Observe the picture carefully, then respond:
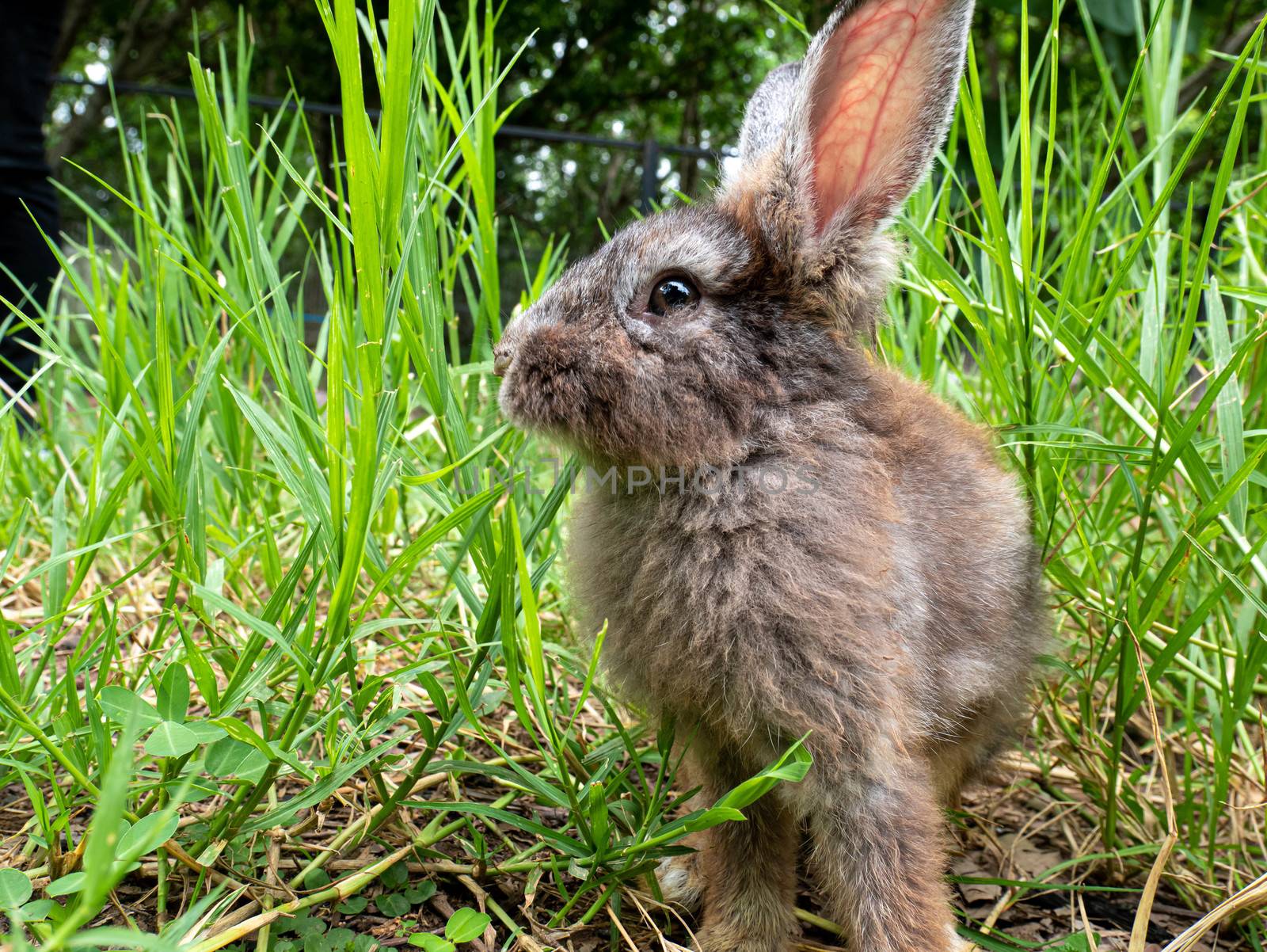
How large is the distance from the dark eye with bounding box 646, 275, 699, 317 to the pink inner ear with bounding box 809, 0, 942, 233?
0.82ft

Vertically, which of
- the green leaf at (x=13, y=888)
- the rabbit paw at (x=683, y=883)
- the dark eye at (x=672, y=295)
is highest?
the dark eye at (x=672, y=295)

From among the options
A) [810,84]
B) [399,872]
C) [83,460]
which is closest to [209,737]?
[399,872]

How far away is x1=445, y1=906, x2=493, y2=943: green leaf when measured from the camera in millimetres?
1354

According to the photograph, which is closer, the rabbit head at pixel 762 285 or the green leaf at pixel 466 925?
the green leaf at pixel 466 925

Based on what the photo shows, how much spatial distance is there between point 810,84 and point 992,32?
10369 mm

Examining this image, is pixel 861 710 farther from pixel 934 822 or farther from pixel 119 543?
pixel 119 543

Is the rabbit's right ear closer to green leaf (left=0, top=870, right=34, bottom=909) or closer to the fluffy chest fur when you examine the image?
the fluffy chest fur

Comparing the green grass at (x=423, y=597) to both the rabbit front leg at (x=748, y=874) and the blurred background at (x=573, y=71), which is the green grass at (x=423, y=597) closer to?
the rabbit front leg at (x=748, y=874)

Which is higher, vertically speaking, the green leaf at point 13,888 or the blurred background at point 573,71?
the blurred background at point 573,71

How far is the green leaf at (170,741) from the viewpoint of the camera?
48.4 inches

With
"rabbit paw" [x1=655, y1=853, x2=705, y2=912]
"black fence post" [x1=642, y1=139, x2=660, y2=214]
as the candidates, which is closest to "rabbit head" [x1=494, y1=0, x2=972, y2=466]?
"rabbit paw" [x1=655, y1=853, x2=705, y2=912]

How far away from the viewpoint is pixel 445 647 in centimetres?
165

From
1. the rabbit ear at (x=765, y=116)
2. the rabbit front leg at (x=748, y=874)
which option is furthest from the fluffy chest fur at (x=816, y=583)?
the rabbit ear at (x=765, y=116)

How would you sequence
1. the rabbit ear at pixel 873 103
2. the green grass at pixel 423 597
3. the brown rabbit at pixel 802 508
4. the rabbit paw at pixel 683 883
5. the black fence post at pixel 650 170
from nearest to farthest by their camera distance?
1. the green grass at pixel 423 597
2. the brown rabbit at pixel 802 508
3. the rabbit ear at pixel 873 103
4. the rabbit paw at pixel 683 883
5. the black fence post at pixel 650 170
